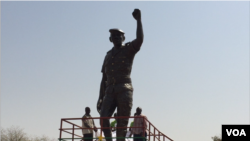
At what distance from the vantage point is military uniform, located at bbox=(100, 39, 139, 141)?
10.8 m

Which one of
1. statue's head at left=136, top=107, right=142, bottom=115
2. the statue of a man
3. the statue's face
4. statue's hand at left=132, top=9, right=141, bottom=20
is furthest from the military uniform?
statue's head at left=136, top=107, right=142, bottom=115

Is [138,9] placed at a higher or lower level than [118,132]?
higher

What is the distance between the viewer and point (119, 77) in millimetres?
11000

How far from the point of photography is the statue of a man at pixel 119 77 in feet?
35.4

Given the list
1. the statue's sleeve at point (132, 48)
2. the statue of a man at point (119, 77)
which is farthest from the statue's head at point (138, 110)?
the statue's sleeve at point (132, 48)

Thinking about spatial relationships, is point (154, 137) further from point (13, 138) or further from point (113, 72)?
point (13, 138)

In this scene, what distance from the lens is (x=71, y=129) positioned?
11.1m

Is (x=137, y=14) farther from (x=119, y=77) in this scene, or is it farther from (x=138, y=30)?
(x=119, y=77)

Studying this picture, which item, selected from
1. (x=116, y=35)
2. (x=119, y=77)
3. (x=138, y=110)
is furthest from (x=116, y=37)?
(x=138, y=110)

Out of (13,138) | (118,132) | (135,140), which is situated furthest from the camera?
(13,138)

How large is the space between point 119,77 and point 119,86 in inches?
10.3

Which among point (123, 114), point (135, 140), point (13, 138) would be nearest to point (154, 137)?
point (135, 140)

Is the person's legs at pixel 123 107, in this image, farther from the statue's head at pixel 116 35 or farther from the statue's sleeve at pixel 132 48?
the statue's head at pixel 116 35

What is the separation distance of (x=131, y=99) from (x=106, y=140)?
1.26 m
